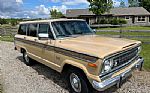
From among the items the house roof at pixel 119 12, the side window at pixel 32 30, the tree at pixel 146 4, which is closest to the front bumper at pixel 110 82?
the side window at pixel 32 30

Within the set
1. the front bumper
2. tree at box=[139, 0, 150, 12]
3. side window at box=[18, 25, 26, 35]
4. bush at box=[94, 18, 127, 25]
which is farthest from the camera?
tree at box=[139, 0, 150, 12]

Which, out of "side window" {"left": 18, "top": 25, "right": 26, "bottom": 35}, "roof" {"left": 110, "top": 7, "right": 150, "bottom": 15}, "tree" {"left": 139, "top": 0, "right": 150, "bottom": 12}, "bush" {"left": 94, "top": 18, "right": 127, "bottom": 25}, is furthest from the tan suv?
"tree" {"left": 139, "top": 0, "right": 150, "bottom": 12}

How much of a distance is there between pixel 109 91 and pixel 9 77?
11.7 feet

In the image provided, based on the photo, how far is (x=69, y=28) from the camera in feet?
20.2

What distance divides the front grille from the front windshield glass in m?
1.74

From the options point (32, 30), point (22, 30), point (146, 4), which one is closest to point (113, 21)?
point (22, 30)

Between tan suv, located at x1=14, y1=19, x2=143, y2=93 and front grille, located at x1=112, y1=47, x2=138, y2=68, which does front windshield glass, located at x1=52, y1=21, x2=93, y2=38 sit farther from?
front grille, located at x1=112, y1=47, x2=138, y2=68

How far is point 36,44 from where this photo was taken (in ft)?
23.1

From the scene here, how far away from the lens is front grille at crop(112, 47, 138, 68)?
456 centimetres

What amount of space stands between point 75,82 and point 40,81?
1753 mm

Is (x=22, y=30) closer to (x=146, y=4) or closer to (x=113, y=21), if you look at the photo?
(x=113, y=21)

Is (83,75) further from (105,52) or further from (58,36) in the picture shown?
(58,36)

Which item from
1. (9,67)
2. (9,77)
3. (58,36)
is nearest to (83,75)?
(58,36)

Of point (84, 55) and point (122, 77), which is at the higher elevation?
point (84, 55)
